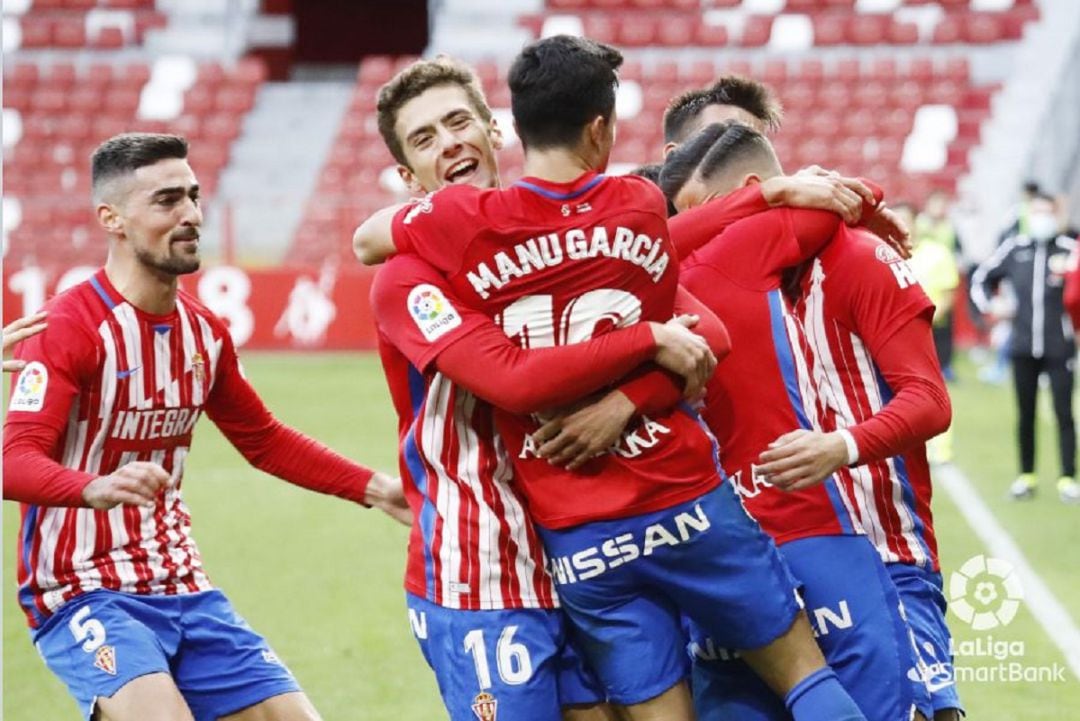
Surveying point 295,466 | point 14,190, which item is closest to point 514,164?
point 14,190

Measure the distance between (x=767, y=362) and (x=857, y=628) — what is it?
26.4 inches

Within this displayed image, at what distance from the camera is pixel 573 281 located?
3.57 meters

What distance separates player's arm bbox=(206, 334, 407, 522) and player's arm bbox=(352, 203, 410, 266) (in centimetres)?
116

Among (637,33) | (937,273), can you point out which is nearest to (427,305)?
(937,273)

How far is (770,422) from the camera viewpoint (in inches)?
156

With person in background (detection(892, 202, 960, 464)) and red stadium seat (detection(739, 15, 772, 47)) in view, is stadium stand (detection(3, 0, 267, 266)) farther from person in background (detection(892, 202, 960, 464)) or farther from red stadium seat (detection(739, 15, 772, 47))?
person in background (detection(892, 202, 960, 464))

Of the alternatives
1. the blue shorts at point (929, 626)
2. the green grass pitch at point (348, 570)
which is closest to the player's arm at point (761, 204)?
the blue shorts at point (929, 626)

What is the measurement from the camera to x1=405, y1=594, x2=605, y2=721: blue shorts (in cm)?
371

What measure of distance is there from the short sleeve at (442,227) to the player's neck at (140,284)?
134 cm

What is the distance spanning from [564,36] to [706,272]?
73 centimetres

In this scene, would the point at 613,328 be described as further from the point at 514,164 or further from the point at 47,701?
the point at 514,164

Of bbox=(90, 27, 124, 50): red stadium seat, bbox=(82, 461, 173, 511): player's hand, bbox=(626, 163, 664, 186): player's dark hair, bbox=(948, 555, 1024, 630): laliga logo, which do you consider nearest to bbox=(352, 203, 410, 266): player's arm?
bbox=(82, 461, 173, 511): player's hand

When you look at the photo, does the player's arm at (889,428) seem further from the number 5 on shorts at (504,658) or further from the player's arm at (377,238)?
the player's arm at (377,238)

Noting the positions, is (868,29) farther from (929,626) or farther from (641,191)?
(641,191)
